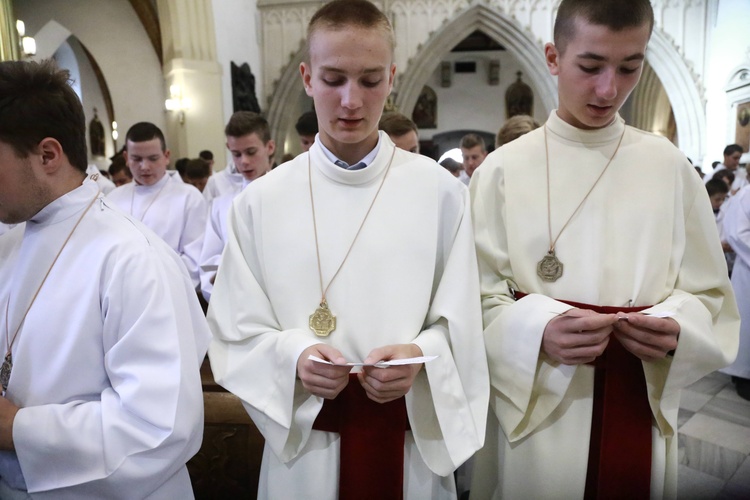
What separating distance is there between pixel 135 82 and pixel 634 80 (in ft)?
32.9

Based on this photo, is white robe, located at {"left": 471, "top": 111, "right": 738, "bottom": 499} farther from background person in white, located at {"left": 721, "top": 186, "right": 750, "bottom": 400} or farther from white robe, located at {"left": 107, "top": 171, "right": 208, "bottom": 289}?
background person in white, located at {"left": 721, "top": 186, "right": 750, "bottom": 400}

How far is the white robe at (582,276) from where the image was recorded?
1.47 metres

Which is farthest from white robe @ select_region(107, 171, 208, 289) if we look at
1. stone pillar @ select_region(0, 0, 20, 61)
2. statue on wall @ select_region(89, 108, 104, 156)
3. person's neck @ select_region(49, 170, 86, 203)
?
statue on wall @ select_region(89, 108, 104, 156)

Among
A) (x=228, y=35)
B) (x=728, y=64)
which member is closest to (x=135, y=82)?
(x=228, y=35)

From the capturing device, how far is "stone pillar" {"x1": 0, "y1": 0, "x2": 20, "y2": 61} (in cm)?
592

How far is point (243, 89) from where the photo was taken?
10594 millimetres

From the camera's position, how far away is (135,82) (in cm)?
976

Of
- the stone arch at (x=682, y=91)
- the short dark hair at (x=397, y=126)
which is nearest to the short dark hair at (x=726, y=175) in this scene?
the stone arch at (x=682, y=91)

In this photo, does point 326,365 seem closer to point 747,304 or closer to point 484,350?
point 484,350

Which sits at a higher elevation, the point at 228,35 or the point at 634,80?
the point at 228,35

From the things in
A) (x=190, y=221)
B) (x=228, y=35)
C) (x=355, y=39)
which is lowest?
(x=190, y=221)

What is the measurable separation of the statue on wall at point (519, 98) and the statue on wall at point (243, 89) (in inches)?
373

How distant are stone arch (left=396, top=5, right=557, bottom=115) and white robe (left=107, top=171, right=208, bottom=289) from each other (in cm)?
920

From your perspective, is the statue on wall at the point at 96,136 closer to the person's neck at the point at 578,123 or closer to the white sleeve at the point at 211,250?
the white sleeve at the point at 211,250
